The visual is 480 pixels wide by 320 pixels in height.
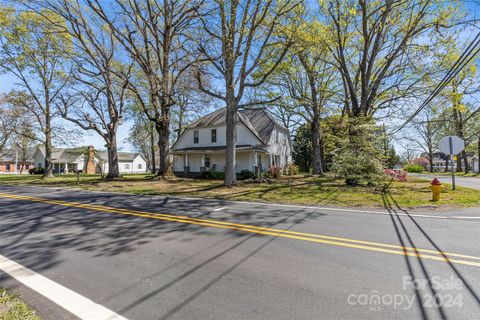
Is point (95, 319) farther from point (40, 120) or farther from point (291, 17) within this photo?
point (40, 120)

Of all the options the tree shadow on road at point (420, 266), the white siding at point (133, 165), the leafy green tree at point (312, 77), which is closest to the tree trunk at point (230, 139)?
the leafy green tree at point (312, 77)

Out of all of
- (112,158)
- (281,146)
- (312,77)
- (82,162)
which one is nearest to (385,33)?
(312,77)

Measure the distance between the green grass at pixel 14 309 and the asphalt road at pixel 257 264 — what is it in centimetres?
11

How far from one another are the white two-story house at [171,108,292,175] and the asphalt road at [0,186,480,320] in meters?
17.2

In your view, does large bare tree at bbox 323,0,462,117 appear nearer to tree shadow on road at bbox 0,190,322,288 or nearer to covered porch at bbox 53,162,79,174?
tree shadow on road at bbox 0,190,322,288

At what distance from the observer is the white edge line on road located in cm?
278

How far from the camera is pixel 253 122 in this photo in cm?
2814

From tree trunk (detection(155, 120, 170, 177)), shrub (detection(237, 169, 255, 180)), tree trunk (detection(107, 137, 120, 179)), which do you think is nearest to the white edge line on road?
tree trunk (detection(155, 120, 170, 177))

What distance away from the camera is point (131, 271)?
3846mm

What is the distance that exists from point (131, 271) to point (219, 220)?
3347 millimetres

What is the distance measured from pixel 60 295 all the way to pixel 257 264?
2.59 metres

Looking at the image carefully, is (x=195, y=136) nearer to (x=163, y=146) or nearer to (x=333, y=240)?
(x=163, y=146)

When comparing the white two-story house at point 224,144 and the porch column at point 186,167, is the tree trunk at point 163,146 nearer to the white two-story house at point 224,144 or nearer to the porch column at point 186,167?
the white two-story house at point 224,144

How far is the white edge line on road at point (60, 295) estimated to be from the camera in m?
2.78
